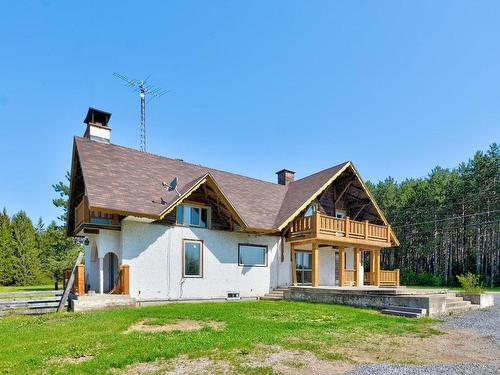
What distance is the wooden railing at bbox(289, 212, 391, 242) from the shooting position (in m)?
18.6

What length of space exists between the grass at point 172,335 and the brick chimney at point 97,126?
9.51 metres

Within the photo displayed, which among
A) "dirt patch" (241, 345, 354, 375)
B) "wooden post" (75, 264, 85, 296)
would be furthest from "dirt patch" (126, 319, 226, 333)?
"wooden post" (75, 264, 85, 296)

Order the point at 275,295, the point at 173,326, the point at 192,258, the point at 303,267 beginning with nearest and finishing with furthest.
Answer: the point at 173,326, the point at 192,258, the point at 275,295, the point at 303,267

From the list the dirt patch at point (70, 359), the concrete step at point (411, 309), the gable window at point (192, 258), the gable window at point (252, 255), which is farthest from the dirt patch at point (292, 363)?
the gable window at point (252, 255)

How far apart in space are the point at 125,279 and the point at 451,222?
132 ft

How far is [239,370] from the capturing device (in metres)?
5.92

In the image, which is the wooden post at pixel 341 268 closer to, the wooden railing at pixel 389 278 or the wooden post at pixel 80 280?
the wooden railing at pixel 389 278

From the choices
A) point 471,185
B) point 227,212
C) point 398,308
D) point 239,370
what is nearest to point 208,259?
point 227,212

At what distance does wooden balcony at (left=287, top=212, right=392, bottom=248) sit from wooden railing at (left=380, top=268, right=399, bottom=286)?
2193mm

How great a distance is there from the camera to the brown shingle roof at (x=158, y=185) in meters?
15.1

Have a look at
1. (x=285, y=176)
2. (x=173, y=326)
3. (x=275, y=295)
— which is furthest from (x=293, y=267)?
(x=173, y=326)

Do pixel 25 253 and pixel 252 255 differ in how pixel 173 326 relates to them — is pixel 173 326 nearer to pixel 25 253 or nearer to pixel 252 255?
pixel 252 255

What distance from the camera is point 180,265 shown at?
16594 millimetres

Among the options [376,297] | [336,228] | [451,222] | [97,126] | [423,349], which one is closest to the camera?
[423,349]
